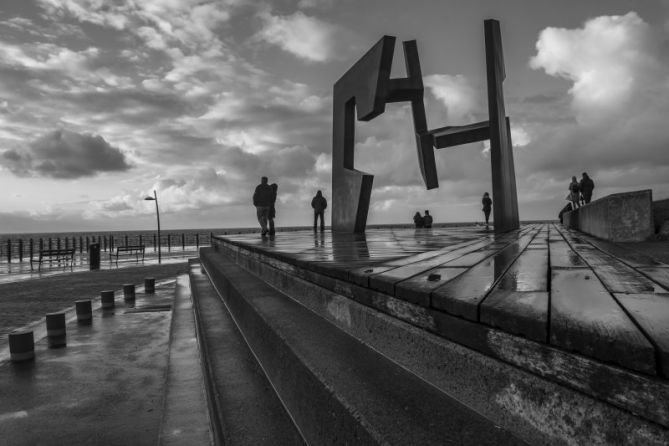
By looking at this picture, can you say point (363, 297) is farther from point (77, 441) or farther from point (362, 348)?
point (77, 441)

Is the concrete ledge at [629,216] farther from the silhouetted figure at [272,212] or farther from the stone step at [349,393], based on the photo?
the silhouetted figure at [272,212]

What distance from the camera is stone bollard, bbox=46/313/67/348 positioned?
5.40 m

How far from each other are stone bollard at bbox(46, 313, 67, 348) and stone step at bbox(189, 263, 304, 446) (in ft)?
7.57

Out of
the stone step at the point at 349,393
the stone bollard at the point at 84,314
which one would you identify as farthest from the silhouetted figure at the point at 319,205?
the stone step at the point at 349,393

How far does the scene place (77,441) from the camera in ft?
9.71

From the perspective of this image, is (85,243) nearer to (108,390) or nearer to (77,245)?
(77,245)

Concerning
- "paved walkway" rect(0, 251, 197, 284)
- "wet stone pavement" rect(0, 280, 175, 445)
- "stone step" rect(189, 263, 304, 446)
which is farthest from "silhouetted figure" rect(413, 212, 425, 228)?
"stone step" rect(189, 263, 304, 446)

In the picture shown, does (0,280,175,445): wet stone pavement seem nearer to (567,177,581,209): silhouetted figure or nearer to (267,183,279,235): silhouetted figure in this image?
(267,183,279,235): silhouetted figure

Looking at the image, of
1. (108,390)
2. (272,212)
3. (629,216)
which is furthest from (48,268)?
(629,216)

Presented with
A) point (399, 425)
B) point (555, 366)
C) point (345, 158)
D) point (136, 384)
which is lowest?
point (136, 384)

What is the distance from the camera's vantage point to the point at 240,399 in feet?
8.61

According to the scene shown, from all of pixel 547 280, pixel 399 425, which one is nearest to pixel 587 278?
pixel 547 280

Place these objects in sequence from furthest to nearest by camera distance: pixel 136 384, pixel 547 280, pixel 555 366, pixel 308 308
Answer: pixel 136 384 < pixel 308 308 < pixel 547 280 < pixel 555 366

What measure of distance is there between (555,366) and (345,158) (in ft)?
35.8
